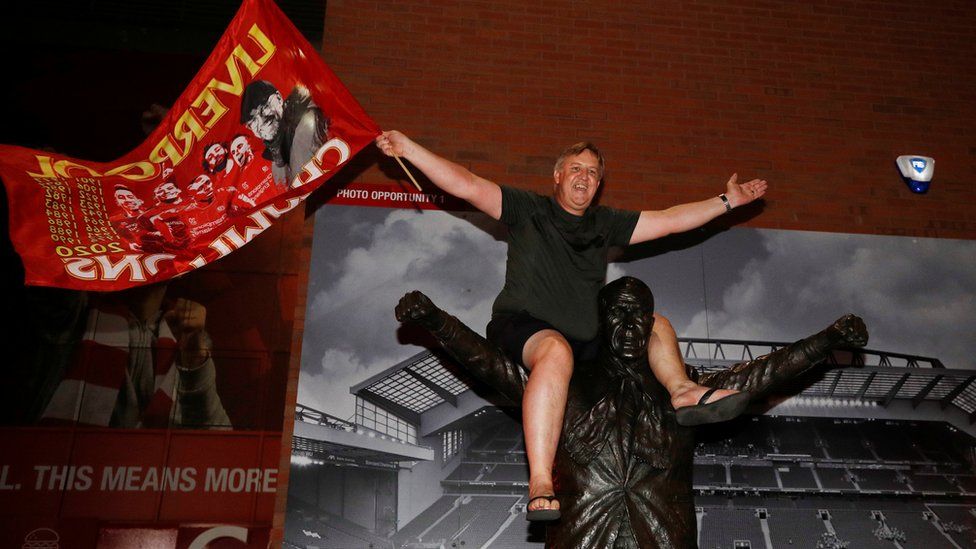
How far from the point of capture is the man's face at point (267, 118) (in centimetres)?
377

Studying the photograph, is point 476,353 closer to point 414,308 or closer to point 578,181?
point 414,308

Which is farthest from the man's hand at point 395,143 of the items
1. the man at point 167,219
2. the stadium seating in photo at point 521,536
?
the stadium seating in photo at point 521,536

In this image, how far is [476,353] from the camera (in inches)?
133

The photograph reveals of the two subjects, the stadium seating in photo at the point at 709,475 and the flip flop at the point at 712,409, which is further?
the stadium seating in photo at the point at 709,475

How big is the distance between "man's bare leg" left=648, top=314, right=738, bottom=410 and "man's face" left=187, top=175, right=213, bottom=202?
86.1 inches

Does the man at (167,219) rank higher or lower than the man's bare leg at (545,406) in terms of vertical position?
higher

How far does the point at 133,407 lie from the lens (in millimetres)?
4426

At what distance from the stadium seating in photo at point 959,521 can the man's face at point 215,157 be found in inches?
160

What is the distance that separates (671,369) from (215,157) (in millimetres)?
2352

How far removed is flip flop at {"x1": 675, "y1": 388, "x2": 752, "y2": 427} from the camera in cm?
289

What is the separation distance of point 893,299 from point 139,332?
14.5ft

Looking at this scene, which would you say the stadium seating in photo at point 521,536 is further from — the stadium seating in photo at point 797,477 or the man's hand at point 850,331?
the man's hand at point 850,331

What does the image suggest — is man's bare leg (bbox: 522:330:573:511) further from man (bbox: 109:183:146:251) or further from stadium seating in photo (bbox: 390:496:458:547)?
man (bbox: 109:183:146:251)

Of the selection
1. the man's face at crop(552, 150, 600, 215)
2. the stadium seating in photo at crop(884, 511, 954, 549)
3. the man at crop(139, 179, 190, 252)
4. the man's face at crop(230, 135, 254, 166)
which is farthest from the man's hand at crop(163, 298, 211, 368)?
the stadium seating in photo at crop(884, 511, 954, 549)
